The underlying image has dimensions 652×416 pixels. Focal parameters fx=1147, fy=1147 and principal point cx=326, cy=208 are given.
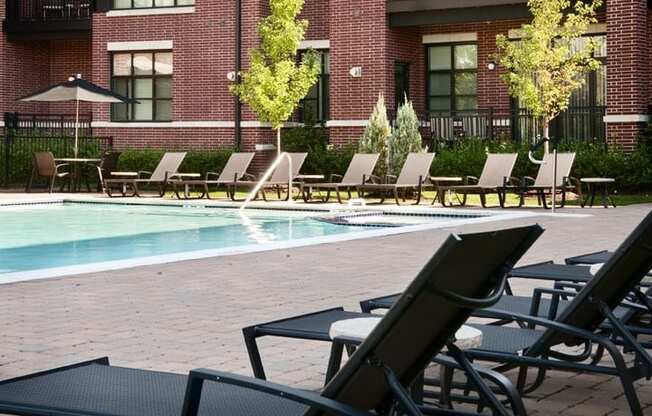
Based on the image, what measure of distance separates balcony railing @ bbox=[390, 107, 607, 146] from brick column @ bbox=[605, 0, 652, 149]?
850 millimetres

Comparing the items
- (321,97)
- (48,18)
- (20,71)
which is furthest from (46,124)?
(321,97)

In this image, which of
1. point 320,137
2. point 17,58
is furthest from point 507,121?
point 17,58

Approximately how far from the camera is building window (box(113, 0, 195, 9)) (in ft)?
94.0

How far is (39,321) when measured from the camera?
7.07m

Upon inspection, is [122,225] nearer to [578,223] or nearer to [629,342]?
[578,223]

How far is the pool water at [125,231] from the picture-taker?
1364 cm

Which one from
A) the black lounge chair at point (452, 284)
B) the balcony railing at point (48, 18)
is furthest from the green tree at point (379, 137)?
the black lounge chair at point (452, 284)

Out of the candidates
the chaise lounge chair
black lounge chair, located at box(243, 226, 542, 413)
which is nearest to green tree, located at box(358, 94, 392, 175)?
the chaise lounge chair

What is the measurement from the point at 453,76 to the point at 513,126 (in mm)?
2498

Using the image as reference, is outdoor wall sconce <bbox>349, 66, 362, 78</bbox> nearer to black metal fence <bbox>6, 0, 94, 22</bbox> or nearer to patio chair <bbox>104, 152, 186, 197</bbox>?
patio chair <bbox>104, 152, 186, 197</bbox>

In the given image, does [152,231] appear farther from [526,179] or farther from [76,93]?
[76,93]

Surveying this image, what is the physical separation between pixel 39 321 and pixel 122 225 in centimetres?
1071

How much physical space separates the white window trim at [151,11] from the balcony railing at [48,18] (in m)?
1.21

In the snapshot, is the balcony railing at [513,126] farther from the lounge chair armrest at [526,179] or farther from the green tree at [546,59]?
the green tree at [546,59]
